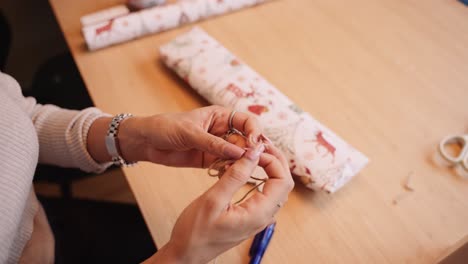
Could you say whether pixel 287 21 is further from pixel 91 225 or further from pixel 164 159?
pixel 91 225

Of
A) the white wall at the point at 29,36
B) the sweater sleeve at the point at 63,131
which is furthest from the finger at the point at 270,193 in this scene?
the white wall at the point at 29,36

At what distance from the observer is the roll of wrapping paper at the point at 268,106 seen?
2.04 ft

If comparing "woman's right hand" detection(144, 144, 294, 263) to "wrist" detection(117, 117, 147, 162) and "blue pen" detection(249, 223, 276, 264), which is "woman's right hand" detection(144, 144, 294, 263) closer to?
"blue pen" detection(249, 223, 276, 264)

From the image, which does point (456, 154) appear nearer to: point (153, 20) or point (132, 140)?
point (132, 140)

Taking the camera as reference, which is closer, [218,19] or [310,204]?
[310,204]

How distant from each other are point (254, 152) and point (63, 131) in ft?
1.29

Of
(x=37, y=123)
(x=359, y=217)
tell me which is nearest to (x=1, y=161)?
(x=37, y=123)

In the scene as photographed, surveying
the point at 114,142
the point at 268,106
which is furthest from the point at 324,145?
the point at 114,142

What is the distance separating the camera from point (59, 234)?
2.55 feet

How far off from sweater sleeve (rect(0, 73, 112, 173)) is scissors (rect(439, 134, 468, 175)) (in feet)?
2.09

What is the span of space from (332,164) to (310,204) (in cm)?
8

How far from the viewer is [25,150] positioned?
22.5 inches

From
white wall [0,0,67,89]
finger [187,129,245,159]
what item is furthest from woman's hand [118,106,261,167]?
white wall [0,0,67,89]

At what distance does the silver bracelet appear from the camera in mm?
641
